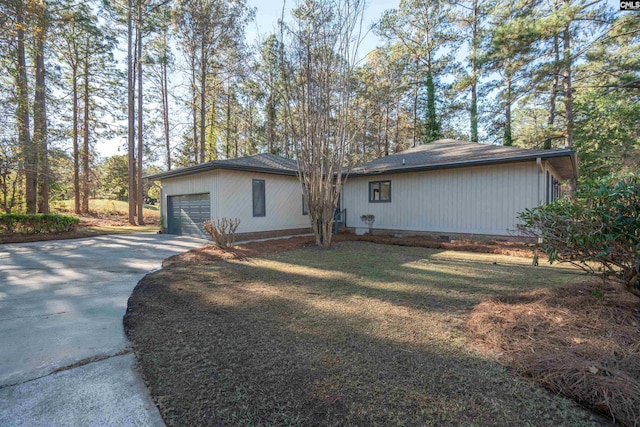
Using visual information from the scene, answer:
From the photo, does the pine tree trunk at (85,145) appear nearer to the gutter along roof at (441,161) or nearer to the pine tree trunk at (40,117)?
the pine tree trunk at (40,117)

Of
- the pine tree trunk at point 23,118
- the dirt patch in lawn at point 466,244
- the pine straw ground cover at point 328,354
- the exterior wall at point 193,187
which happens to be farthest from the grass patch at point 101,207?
the pine straw ground cover at point 328,354

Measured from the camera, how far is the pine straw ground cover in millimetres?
1817

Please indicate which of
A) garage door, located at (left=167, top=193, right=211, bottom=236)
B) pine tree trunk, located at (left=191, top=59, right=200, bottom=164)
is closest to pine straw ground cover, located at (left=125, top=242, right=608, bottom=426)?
garage door, located at (left=167, top=193, right=211, bottom=236)

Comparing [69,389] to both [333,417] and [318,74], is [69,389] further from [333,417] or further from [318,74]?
[318,74]

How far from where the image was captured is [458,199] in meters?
10.1

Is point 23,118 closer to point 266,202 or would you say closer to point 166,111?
point 166,111

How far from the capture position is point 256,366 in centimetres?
233

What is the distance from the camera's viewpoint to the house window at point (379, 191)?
11812 mm

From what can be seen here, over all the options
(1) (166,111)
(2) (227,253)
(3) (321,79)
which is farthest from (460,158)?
(1) (166,111)

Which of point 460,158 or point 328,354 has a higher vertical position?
point 460,158

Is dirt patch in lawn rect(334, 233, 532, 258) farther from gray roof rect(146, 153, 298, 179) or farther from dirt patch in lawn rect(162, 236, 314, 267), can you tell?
gray roof rect(146, 153, 298, 179)

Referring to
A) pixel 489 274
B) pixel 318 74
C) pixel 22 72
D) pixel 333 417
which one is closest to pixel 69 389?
pixel 333 417

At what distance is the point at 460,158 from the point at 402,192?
2.38m

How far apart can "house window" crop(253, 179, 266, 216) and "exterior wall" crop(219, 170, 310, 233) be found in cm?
14
